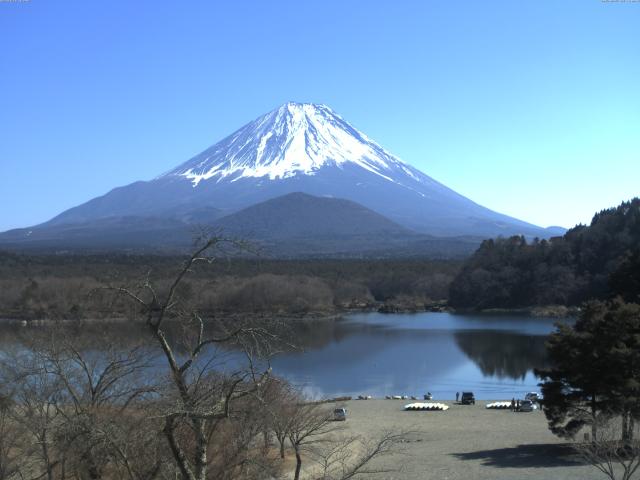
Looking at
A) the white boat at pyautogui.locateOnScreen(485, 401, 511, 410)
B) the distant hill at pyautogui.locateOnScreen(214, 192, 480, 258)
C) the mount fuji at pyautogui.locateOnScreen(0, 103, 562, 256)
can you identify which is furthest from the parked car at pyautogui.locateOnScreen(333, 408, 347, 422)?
the mount fuji at pyautogui.locateOnScreen(0, 103, 562, 256)

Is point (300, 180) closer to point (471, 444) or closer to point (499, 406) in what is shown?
point (499, 406)

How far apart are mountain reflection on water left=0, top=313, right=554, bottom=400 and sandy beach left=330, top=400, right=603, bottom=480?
256 cm

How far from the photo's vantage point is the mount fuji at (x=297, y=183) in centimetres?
13450

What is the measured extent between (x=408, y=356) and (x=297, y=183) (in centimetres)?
11611

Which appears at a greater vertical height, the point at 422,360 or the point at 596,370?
the point at 596,370

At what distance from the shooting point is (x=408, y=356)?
2798 cm

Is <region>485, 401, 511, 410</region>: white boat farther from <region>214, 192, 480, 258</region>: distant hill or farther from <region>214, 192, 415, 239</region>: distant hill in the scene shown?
<region>214, 192, 415, 239</region>: distant hill

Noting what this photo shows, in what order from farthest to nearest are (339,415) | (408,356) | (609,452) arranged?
(408,356) → (339,415) → (609,452)

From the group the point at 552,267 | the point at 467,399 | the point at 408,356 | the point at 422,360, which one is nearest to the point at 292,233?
the point at 552,267

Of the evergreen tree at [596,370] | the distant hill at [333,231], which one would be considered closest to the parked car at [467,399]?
the evergreen tree at [596,370]

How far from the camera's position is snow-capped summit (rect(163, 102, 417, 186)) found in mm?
146875

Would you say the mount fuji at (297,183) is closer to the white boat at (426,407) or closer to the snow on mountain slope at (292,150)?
the snow on mountain slope at (292,150)

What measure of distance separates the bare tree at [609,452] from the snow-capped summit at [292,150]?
448 feet

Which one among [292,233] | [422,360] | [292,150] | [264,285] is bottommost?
[422,360]
